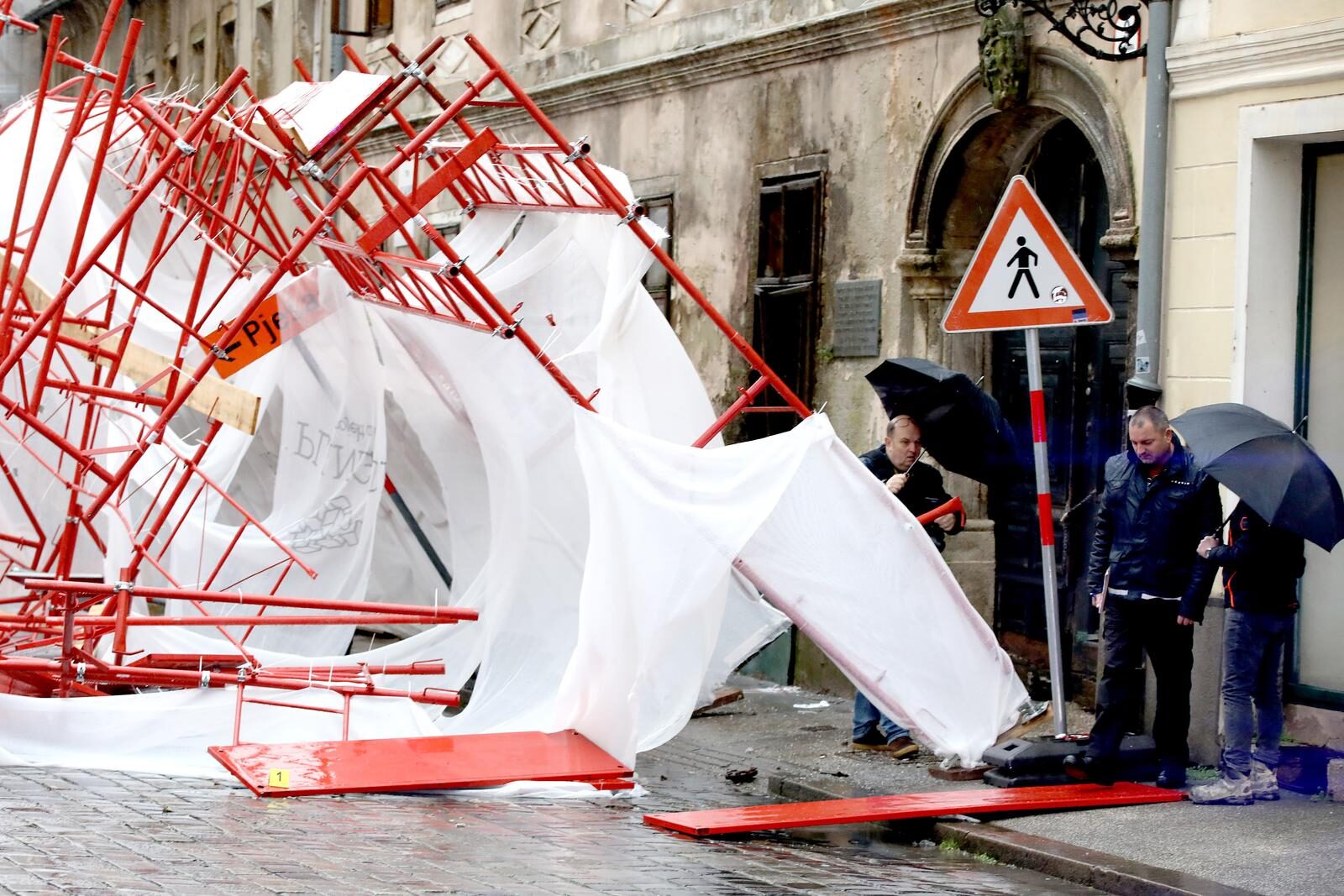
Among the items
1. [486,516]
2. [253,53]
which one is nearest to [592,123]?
[486,516]

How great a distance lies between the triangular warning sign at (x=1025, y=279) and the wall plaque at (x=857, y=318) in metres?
3.78

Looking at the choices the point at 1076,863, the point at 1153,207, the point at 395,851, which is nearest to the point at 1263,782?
the point at 1076,863

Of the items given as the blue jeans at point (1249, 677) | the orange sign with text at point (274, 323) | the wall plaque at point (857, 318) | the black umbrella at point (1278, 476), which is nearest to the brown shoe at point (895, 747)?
the blue jeans at point (1249, 677)

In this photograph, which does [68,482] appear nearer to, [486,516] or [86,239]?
[486,516]

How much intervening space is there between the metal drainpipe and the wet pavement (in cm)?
306

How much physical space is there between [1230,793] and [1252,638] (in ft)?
2.13

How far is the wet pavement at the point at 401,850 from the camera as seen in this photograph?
6586 millimetres

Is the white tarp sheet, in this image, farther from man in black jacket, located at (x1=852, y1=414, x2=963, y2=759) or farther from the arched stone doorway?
the arched stone doorway

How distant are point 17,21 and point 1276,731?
7539 mm

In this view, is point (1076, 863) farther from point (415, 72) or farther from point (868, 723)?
point (415, 72)

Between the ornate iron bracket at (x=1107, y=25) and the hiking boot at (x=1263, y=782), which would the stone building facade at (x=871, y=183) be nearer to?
the ornate iron bracket at (x=1107, y=25)

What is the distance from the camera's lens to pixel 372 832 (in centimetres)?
755

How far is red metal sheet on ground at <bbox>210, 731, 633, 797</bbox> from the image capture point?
332 inches

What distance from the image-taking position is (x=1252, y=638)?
8438 millimetres
